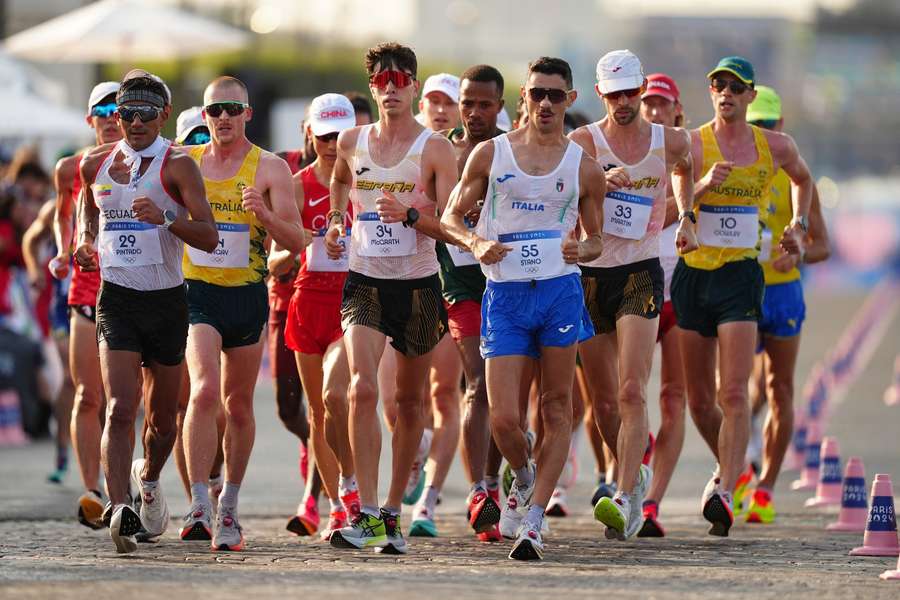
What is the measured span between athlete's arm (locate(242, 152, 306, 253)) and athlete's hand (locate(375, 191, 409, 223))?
577 mm

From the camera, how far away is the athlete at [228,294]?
10461 millimetres

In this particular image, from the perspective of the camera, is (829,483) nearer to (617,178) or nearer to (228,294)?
(617,178)

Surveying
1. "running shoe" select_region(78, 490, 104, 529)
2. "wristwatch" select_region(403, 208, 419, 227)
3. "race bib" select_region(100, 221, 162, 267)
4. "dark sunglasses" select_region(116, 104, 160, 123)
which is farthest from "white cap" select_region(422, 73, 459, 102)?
"running shoe" select_region(78, 490, 104, 529)

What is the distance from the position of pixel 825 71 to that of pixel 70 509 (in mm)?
118953

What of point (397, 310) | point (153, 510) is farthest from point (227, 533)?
point (397, 310)

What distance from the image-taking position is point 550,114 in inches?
396

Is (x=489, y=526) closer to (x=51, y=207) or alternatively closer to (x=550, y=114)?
(x=550, y=114)

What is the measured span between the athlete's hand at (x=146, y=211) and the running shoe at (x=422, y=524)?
239 cm

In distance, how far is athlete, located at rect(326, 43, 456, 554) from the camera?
10.3 m

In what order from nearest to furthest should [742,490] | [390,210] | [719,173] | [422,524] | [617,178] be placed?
[390,210], [617,178], [422,524], [719,173], [742,490]

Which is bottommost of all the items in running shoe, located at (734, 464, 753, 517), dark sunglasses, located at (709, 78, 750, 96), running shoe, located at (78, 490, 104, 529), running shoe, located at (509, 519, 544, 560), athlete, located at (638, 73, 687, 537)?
running shoe, located at (509, 519, 544, 560)

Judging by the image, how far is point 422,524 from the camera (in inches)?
446

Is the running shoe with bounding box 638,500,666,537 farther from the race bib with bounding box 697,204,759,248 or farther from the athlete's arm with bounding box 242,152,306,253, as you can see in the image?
the athlete's arm with bounding box 242,152,306,253

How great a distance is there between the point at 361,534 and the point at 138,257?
167 centimetres
